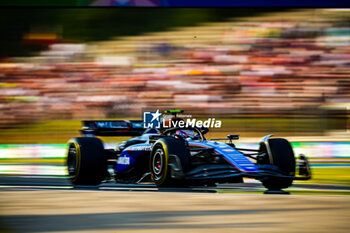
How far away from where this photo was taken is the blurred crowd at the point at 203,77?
16375mm

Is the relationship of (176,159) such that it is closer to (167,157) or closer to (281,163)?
(167,157)

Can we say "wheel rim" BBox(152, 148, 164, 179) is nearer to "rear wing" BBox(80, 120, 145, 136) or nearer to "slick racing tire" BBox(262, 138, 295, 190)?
"slick racing tire" BBox(262, 138, 295, 190)

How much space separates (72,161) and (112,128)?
85cm

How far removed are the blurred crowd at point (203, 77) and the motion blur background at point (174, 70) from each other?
0.03 meters

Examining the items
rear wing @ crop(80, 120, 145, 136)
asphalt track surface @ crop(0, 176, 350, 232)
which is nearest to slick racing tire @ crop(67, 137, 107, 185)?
Result: asphalt track surface @ crop(0, 176, 350, 232)

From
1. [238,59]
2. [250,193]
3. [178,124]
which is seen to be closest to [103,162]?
[178,124]

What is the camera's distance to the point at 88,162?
7633 millimetres

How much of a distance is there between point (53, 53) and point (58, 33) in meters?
1.00

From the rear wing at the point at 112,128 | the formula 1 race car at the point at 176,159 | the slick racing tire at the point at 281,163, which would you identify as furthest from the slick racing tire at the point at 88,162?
the slick racing tire at the point at 281,163

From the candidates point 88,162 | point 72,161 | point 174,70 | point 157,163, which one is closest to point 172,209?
point 157,163

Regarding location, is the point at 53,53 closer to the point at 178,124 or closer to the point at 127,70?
the point at 127,70

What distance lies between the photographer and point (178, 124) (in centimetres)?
784

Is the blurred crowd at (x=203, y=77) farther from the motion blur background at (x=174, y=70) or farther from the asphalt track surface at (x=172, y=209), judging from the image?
the asphalt track surface at (x=172, y=209)

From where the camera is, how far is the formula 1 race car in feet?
21.4
